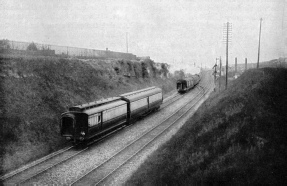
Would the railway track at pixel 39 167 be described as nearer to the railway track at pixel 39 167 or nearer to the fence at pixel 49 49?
the railway track at pixel 39 167

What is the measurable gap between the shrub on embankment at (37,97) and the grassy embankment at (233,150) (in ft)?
26.7

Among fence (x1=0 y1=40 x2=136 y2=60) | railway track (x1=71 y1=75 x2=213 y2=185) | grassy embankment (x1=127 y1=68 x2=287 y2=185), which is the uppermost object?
fence (x1=0 y1=40 x2=136 y2=60)

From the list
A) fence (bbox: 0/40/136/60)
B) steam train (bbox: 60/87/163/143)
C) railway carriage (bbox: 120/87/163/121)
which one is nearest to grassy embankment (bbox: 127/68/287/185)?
steam train (bbox: 60/87/163/143)

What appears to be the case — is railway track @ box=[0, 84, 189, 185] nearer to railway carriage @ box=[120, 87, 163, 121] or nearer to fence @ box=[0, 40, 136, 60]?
railway carriage @ box=[120, 87, 163, 121]

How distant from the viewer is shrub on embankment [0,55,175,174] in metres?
15.2

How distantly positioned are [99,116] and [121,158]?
3945mm

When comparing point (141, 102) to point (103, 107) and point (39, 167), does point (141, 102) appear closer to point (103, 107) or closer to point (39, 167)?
point (103, 107)

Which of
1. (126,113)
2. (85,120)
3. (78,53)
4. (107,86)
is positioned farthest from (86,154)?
(78,53)

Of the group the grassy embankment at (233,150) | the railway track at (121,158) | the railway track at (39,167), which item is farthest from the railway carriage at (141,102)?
the grassy embankment at (233,150)

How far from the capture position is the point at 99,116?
1747 cm

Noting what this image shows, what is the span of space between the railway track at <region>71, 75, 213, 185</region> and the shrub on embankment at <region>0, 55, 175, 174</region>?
467cm

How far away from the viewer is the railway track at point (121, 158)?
12289mm

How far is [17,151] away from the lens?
1478 centimetres

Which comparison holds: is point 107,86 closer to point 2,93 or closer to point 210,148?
point 2,93
